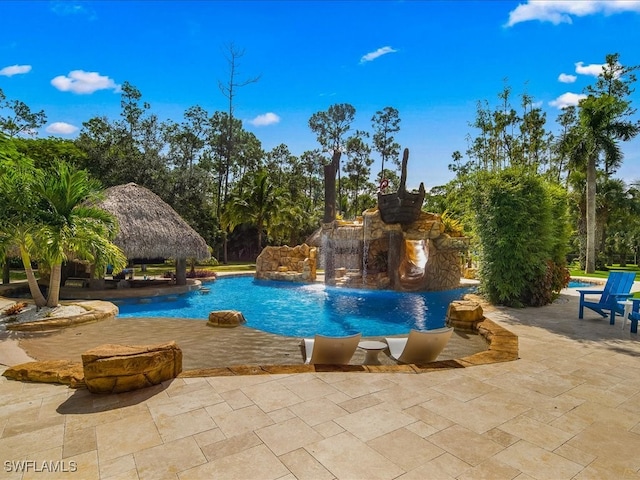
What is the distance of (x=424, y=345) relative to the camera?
17.4ft

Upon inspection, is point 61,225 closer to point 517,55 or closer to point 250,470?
point 250,470

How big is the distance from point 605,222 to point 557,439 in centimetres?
3261

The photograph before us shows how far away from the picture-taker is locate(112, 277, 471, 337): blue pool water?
32.2 ft

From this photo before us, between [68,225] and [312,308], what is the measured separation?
7.33 m

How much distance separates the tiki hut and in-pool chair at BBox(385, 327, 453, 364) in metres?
11.5

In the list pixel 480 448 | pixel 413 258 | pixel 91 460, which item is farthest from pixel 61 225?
pixel 413 258

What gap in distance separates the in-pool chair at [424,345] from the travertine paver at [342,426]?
2.13 ft

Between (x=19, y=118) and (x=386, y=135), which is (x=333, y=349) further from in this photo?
(x=386, y=135)

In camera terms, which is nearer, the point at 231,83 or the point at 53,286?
the point at 53,286

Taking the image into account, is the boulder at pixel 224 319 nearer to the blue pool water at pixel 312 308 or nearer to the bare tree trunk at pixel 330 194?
the blue pool water at pixel 312 308

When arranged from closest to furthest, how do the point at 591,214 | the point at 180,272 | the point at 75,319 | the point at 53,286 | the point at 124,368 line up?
1. the point at 124,368
2. the point at 75,319
3. the point at 53,286
4. the point at 180,272
5. the point at 591,214

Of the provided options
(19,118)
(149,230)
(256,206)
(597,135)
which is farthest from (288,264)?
(19,118)

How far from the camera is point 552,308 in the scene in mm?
9570

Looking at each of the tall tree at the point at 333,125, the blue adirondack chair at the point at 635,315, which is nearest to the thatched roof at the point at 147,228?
the blue adirondack chair at the point at 635,315
